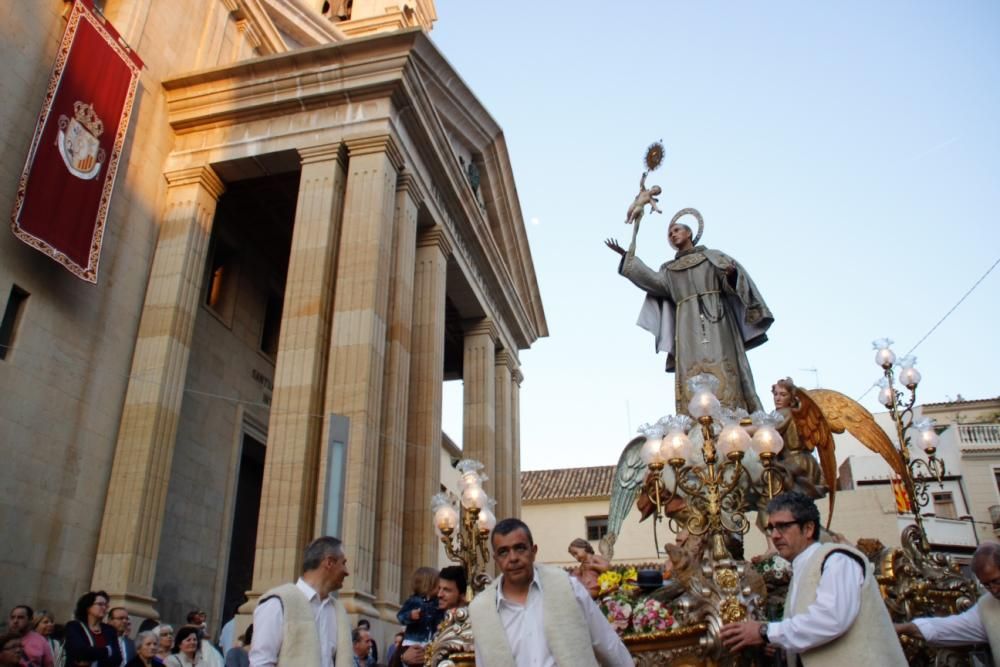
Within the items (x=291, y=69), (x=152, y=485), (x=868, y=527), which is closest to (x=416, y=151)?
(x=291, y=69)

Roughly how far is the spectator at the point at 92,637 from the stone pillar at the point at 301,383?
3799mm

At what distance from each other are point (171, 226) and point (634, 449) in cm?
1125


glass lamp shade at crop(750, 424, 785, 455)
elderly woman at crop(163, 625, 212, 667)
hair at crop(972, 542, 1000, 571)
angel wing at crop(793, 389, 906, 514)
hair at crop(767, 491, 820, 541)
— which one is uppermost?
angel wing at crop(793, 389, 906, 514)

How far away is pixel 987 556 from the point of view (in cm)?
404

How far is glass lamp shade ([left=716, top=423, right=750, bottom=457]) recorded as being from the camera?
19.9ft

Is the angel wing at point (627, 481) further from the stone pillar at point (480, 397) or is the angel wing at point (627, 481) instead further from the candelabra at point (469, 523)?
the stone pillar at point (480, 397)

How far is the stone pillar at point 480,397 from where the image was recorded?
66.5 ft

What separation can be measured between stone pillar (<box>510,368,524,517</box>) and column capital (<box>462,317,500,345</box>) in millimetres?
2582

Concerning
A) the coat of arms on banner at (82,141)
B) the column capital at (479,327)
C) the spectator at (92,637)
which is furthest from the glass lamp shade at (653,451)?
the column capital at (479,327)

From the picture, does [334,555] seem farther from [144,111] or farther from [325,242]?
[144,111]

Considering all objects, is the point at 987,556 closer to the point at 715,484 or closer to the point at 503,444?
the point at 715,484

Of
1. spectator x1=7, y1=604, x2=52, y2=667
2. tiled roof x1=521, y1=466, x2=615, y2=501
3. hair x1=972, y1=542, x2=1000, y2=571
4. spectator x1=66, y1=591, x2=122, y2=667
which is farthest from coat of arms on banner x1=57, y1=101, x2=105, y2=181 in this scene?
tiled roof x1=521, y1=466, x2=615, y2=501

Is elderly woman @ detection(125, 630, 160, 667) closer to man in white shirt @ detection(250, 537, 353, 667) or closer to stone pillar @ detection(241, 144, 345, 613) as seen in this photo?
man in white shirt @ detection(250, 537, 353, 667)

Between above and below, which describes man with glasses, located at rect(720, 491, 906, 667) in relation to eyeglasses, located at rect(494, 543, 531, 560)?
below
